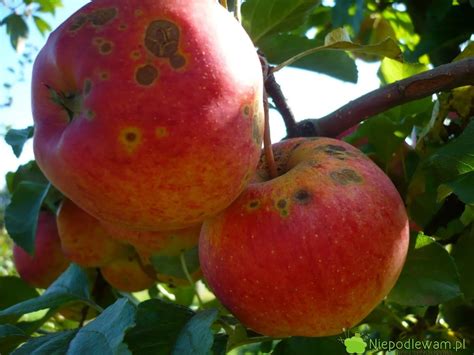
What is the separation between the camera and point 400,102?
85cm

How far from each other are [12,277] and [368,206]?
983 mm

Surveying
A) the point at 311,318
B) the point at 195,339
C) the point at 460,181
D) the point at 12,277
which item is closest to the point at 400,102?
the point at 460,181

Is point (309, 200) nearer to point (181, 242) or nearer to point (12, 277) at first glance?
point (181, 242)

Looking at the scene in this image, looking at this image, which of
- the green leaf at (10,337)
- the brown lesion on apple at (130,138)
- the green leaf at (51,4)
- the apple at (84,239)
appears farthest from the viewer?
the green leaf at (51,4)

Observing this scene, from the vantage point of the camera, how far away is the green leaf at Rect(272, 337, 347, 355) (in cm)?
93

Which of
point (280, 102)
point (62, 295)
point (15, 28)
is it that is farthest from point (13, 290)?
point (15, 28)

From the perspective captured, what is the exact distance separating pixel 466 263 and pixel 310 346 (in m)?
0.29

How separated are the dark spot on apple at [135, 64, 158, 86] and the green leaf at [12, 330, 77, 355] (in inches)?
15.5

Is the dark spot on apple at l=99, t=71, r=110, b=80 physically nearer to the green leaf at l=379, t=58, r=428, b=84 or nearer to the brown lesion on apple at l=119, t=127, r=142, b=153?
the brown lesion on apple at l=119, t=127, r=142, b=153

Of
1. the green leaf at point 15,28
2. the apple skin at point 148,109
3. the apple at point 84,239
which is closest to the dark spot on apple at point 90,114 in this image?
the apple skin at point 148,109

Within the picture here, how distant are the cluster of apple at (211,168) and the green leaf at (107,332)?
0.38 feet

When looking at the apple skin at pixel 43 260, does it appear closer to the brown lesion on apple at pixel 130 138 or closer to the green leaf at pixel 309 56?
the green leaf at pixel 309 56

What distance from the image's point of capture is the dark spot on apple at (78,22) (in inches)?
26.0

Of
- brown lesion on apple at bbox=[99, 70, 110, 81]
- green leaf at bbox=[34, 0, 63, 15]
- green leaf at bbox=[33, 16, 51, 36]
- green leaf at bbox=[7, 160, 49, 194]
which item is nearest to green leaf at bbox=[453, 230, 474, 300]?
brown lesion on apple at bbox=[99, 70, 110, 81]
